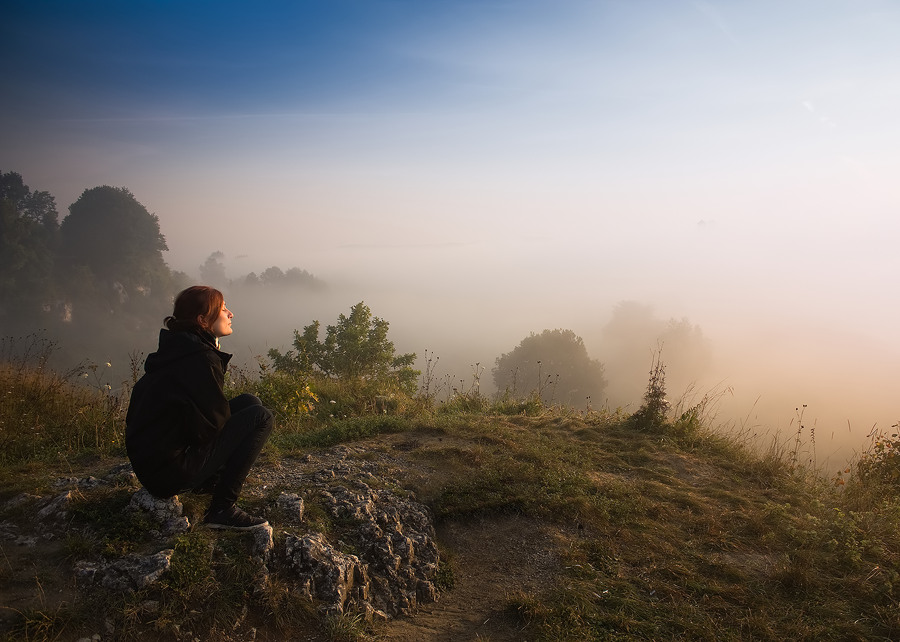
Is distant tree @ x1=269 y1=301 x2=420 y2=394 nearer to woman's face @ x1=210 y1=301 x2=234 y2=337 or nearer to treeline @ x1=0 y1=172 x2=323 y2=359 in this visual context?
woman's face @ x1=210 y1=301 x2=234 y2=337

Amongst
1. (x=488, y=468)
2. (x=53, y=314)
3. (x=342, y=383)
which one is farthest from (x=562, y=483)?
(x=53, y=314)

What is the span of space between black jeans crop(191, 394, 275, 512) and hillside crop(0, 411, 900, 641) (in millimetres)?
331

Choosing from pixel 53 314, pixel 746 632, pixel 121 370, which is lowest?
pixel 121 370

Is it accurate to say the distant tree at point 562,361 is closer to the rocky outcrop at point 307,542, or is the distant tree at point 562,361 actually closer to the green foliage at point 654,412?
the green foliage at point 654,412

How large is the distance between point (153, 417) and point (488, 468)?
3.91m

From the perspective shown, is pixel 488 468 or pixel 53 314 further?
pixel 53 314

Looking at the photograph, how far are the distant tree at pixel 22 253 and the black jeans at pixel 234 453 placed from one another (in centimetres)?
9346

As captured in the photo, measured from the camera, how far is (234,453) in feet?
14.6

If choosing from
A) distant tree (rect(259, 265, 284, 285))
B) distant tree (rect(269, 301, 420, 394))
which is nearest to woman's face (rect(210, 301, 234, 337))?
distant tree (rect(269, 301, 420, 394))

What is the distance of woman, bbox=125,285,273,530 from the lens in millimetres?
3893

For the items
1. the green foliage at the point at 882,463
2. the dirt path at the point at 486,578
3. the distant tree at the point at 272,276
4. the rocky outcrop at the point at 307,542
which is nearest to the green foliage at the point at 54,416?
the rocky outcrop at the point at 307,542

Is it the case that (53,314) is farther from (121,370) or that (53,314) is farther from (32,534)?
(32,534)

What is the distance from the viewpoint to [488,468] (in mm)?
6418

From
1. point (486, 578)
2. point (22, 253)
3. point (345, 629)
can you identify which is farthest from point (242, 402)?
point (22, 253)
